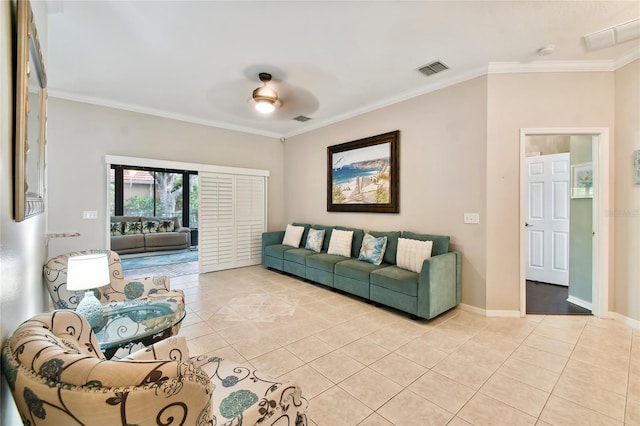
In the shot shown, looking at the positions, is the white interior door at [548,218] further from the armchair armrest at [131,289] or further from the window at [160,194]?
the window at [160,194]

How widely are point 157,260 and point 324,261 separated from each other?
15.5 ft

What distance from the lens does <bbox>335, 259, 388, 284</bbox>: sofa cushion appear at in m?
3.57

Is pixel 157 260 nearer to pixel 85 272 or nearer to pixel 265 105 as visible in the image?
pixel 265 105

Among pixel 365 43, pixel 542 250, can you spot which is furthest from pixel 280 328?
pixel 542 250

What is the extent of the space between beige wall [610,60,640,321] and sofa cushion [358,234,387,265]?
254 cm

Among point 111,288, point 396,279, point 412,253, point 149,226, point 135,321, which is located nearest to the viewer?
point 135,321

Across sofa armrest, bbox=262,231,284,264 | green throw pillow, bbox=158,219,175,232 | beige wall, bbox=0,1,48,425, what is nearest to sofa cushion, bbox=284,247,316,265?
sofa armrest, bbox=262,231,284,264

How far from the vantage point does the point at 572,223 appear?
3777 millimetres

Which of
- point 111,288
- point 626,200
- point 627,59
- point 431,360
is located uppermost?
point 627,59

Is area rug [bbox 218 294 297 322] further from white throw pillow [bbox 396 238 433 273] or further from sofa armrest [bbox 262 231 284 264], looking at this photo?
sofa armrest [bbox 262 231 284 264]

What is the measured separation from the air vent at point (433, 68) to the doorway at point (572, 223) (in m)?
1.19

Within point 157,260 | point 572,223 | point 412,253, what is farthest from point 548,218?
point 157,260

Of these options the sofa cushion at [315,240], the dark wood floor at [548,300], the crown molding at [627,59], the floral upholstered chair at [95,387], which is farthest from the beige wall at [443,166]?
the floral upholstered chair at [95,387]

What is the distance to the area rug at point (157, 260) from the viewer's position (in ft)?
20.1
